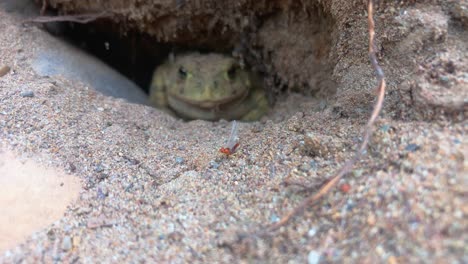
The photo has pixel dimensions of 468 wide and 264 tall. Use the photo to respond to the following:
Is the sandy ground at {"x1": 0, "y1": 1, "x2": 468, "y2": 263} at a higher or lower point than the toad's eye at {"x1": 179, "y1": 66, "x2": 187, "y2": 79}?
higher

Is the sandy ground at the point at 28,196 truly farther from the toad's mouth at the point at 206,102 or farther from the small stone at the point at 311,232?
the toad's mouth at the point at 206,102

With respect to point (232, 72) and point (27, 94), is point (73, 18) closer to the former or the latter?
point (27, 94)

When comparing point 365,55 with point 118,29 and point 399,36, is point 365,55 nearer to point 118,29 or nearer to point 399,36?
point 399,36

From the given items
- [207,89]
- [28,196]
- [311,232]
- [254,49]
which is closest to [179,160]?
[28,196]

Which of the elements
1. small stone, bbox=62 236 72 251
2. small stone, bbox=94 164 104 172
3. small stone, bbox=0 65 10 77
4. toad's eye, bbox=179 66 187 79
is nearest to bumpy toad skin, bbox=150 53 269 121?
toad's eye, bbox=179 66 187 79

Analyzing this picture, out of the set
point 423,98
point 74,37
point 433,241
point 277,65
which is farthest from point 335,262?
point 74,37

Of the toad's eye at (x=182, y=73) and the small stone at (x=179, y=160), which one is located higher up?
the small stone at (x=179, y=160)

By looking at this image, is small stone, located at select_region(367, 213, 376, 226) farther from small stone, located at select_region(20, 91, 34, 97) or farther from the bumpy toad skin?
the bumpy toad skin

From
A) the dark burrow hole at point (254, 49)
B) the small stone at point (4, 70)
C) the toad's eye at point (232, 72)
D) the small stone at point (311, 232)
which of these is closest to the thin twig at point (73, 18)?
the dark burrow hole at point (254, 49)

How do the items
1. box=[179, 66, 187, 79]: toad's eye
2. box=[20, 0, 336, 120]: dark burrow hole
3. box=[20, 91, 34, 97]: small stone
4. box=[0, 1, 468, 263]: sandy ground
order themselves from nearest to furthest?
box=[0, 1, 468, 263]: sandy ground, box=[20, 91, 34, 97]: small stone, box=[20, 0, 336, 120]: dark burrow hole, box=[179, 66, 187, 79]: toad's eye
